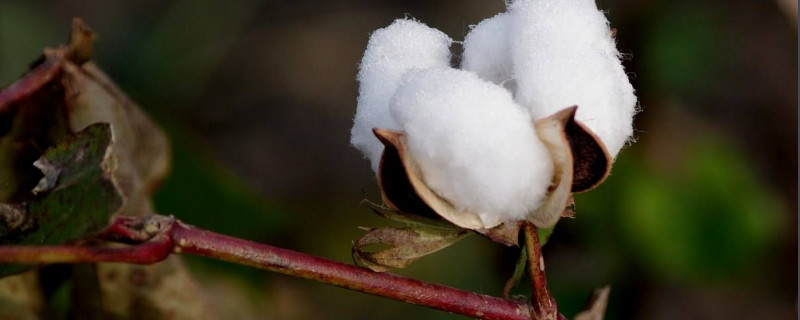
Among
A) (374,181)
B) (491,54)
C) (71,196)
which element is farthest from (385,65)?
(374,181)

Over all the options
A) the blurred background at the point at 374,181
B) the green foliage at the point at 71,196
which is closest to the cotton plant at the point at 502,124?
the green foliage at the point at 71,196

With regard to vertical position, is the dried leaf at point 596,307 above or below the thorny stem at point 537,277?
below

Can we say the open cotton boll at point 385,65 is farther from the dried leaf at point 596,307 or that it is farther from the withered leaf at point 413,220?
the dried leaf at point 596,307

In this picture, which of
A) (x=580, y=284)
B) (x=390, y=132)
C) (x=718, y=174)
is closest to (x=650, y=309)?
(x=580, y=284)

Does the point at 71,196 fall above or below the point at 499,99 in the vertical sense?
below

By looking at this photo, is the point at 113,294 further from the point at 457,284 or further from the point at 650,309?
the point at 650,309

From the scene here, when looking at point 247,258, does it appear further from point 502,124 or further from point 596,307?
point 596,307
